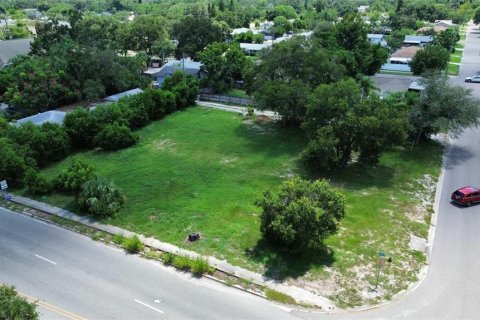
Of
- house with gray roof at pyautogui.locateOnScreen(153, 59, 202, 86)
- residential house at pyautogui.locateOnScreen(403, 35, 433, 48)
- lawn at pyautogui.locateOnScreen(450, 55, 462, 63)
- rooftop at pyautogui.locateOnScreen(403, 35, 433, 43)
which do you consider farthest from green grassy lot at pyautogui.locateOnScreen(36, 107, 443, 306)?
rooftop at pyautogui.locateOnScreen(403, 35, 433, 43)

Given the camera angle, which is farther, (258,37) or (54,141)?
(258,37)

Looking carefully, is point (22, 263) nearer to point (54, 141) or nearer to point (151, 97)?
point (54, 141)

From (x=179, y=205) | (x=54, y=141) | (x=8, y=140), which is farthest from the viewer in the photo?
(x=54, y=141)

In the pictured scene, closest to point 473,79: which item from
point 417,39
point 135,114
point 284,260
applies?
point 417,39

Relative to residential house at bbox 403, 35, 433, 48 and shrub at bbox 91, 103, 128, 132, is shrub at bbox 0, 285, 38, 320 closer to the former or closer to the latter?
shrub at bbox 91, 103, 128, 132

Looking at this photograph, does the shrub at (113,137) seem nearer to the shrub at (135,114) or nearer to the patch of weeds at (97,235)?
the shrub at (135,114)

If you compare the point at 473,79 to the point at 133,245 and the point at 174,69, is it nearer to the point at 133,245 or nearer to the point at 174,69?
the point at 174,69

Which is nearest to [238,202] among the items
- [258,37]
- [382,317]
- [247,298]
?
[247,298]
